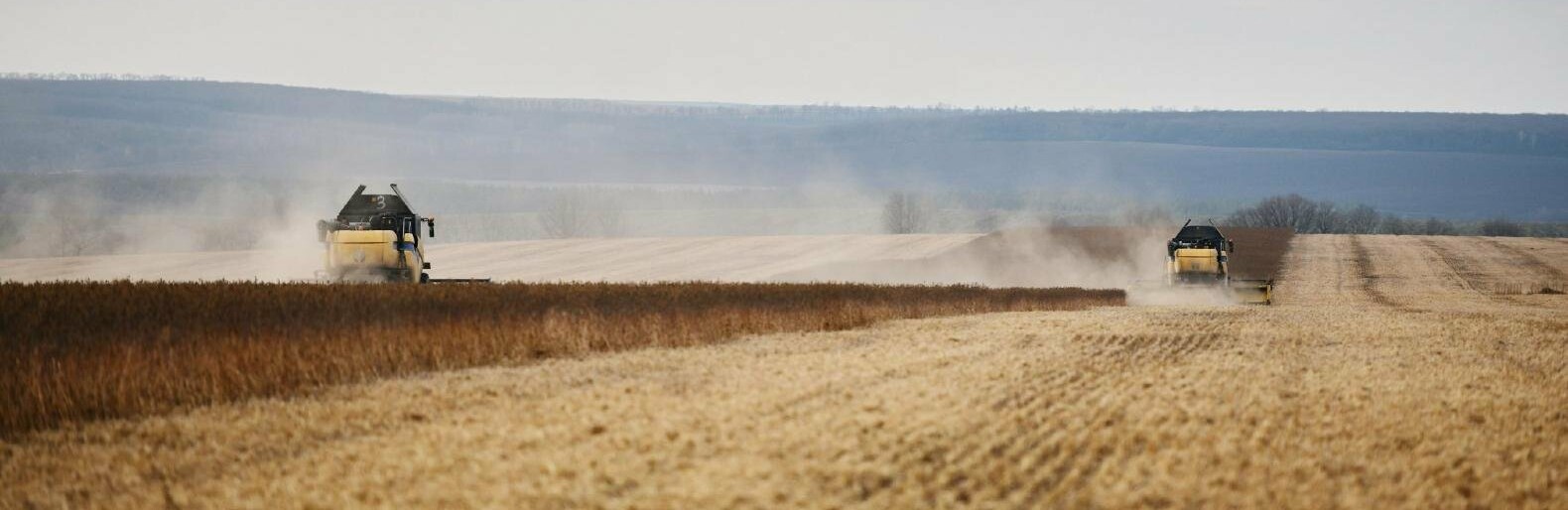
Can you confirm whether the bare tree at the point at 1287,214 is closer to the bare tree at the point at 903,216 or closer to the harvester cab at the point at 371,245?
the bare tree at the point at 903,216

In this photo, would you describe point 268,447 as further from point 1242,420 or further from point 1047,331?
point 1047,331

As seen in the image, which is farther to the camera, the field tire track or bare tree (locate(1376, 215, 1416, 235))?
bare tree (locate(1376, 215, 1416, 235))

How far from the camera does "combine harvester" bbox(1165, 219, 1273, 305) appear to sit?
41.9 metres

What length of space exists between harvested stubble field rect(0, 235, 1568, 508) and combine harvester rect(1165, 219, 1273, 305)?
78.2 feet

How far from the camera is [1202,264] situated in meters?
42.8

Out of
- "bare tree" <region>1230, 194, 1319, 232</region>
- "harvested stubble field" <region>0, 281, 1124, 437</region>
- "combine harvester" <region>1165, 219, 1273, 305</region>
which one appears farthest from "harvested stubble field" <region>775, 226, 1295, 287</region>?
"bare tree" <region>1230, 194, 1319, 232</region>

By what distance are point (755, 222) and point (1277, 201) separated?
166ft

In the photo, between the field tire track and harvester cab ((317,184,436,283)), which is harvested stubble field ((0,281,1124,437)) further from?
the field tire track

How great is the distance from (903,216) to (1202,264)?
92.3 m

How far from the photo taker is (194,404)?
44.1ft

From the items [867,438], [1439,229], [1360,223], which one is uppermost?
[867,438]

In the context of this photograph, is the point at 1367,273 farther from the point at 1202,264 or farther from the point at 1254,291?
the point at 1254,291

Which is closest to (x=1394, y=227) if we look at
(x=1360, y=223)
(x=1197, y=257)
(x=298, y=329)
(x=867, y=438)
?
(x=1360, y=223)

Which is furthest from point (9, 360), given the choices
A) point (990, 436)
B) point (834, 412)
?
point (990, 436)
